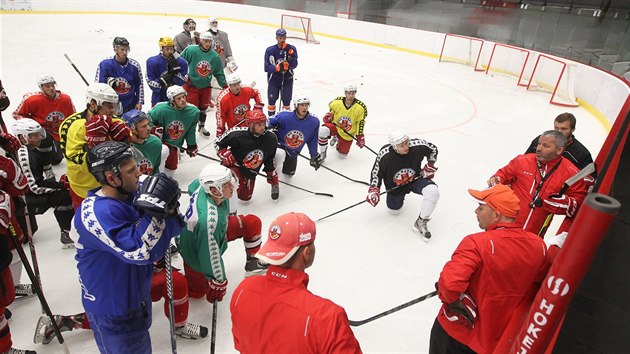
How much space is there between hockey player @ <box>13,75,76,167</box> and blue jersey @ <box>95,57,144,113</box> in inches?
27.3

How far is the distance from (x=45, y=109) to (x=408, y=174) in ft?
11.9

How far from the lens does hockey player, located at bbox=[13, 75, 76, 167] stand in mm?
3676

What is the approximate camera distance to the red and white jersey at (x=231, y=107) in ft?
15.3

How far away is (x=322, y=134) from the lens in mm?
4766

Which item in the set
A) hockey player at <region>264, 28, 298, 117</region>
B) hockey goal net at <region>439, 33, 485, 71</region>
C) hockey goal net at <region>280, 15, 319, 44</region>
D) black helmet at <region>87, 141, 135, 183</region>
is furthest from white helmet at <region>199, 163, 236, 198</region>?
hockey goal net at <region>280, 15, 319, 44</region>

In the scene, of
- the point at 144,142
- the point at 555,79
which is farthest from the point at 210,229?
the point at 555,79

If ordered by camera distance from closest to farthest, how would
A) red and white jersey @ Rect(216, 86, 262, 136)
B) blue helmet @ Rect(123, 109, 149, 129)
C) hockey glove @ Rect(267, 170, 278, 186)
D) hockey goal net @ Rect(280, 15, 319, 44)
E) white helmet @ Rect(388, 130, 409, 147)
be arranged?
blue helmet @ Rect(123, 109, 149, 129)
white helmet @ Rect(388, 130, 409, 147)
hockey glove @ Rect(267, 170, 278, 186)
red and white jersey @ Rect(216, 86, 262, 136)
hockey goal net @ Rect(280, 15, 319, 44)

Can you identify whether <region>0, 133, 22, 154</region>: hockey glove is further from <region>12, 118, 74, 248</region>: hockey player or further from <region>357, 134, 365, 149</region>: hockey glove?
<region>357, 134, 365, 149</region>: hockey glove

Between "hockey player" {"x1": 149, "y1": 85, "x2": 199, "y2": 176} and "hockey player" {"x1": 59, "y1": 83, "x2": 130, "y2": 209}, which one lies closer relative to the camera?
"hockey player" {"x1": 59, "y1": 83, "x2": 130, "y2": 209}

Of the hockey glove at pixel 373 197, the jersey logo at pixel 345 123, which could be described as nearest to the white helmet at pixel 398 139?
the hockey glove at pixel 373 197

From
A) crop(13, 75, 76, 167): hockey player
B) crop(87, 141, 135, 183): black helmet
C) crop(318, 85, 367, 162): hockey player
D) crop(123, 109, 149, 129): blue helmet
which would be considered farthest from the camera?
crop(318, 85, 367, 162): hockey player

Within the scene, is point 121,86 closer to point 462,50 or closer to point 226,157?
point 226,157

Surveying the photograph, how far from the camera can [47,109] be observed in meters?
3.82

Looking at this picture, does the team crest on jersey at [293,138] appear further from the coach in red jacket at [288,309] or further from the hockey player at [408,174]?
the coach in red jacket at [288,309]
